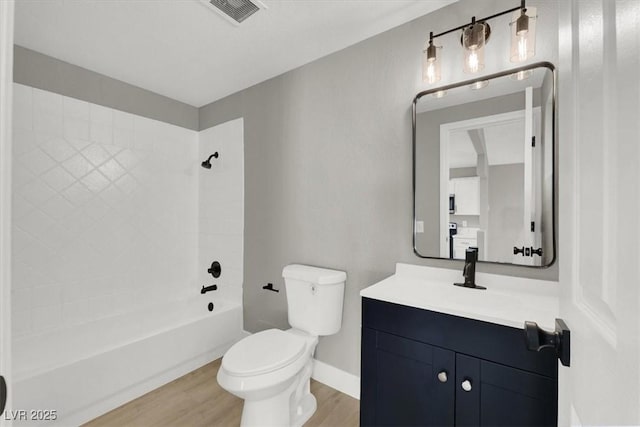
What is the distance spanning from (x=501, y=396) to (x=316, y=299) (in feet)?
3.37

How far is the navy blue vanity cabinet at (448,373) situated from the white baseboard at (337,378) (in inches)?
21.5

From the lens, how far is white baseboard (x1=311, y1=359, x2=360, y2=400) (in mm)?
1854

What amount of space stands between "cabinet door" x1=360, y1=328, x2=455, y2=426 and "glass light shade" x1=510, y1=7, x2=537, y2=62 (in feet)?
4.33

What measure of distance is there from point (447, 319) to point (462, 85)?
1163 mm

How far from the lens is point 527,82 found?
1.33 meters

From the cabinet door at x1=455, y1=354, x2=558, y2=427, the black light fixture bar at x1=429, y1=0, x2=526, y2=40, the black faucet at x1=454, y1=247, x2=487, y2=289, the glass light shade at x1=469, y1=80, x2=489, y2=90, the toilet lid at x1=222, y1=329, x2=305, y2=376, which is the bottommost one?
the toilet lid at x1=222, y1=329, x2=305, y2=376

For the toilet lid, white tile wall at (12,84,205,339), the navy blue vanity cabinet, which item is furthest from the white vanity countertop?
white tile wall at (12,84,205,339)

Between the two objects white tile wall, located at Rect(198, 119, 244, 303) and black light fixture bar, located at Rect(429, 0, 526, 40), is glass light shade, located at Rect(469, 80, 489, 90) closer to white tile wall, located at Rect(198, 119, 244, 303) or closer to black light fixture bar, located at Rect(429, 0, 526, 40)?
black light fixture bar, located at Rect(429, 0, 526, 40)

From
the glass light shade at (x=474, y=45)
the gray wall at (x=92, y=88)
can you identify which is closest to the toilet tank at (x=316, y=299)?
the glass light shade at (x=474, y=45)

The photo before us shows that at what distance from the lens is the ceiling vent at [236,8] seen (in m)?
1.54

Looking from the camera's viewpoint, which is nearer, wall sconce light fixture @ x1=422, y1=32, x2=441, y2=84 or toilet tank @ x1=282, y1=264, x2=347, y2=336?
wall sconce light fixture @ x1=422, y1=32, x2=441, y2=84

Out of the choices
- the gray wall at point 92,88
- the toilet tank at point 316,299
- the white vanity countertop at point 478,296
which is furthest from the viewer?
the gray wall at point 92,88

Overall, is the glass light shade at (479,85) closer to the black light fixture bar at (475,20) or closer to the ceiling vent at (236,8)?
the black light fixture bar at (475,20)

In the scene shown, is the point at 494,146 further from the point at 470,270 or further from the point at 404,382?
the point at 404,382
